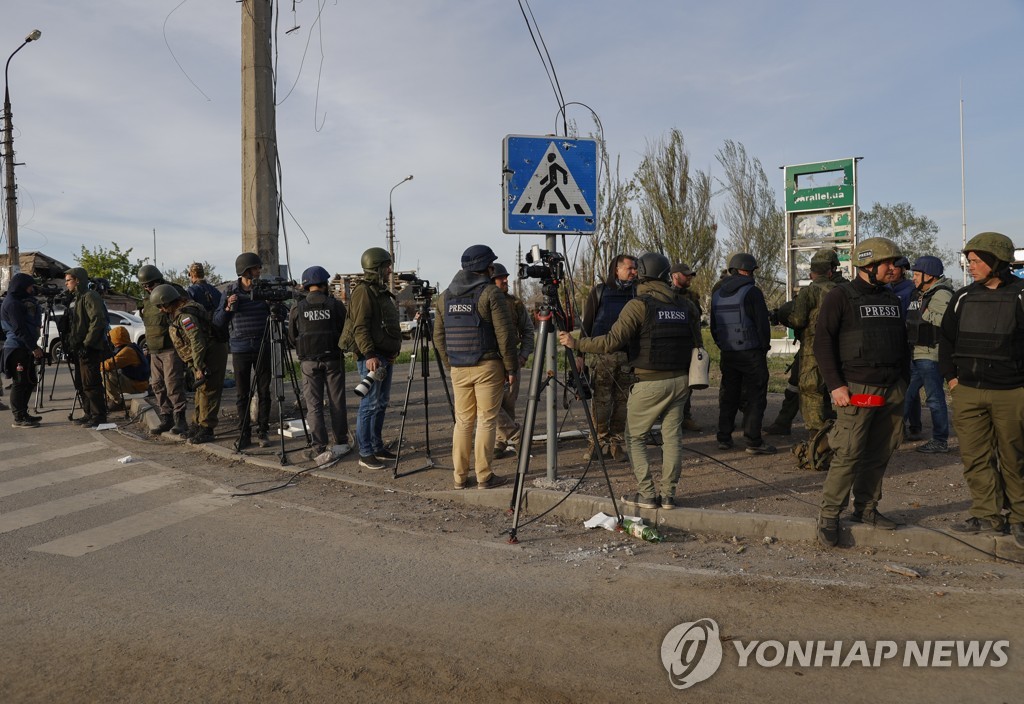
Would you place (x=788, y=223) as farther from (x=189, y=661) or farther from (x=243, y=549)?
(x=189, y=661)

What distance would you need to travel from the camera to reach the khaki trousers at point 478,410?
677 centimetres

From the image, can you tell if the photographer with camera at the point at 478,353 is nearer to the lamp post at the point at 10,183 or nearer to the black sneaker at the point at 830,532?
the black sneaker at the point at 830,532

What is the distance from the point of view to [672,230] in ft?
108

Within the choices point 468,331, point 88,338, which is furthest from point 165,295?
point 468,331

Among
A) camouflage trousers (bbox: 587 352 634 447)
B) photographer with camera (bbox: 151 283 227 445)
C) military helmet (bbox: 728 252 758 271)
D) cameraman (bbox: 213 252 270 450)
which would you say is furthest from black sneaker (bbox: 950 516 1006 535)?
photographer with camera (bbox: 151 283 227 445)

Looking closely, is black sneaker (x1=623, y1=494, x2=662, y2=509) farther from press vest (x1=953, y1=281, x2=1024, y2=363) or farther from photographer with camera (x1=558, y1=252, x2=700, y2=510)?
press vest (x1=953, y1=281, x2=1024, y2=363)

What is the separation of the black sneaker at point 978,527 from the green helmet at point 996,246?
1765 millimetres

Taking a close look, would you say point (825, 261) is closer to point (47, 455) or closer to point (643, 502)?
point (643, 502)

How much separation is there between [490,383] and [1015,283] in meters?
3.92

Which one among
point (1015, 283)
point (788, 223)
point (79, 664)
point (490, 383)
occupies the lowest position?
point (79, 664)

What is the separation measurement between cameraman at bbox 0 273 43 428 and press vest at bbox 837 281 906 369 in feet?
33.2

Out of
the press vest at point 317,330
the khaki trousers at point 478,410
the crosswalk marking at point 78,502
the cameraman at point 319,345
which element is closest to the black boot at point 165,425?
the crosswalk marking at point 78,502

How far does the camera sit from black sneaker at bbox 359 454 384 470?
7.91 meters

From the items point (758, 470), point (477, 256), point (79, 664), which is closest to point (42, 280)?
point (477, 256)
